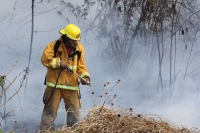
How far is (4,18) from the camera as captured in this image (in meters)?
9.19

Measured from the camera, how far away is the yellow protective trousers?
18.9ft

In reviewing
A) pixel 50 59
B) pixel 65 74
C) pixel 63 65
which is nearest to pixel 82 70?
pixel 65 74

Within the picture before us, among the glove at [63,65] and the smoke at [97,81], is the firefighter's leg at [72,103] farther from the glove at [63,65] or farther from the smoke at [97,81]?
the smoke at [97,81]

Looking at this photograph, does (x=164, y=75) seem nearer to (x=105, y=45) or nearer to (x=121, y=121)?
(x=105, y=45)

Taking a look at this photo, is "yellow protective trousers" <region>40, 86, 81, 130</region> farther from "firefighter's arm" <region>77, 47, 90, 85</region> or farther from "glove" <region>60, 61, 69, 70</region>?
"glove" <region>60, 61, 69, 70</region>

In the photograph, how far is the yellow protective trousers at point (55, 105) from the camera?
18.9 feet

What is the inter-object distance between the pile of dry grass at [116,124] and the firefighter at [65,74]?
863 mm

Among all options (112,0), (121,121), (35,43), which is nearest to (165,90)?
(112,0)

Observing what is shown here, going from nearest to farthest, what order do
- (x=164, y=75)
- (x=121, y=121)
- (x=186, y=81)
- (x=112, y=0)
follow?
1. (x=121, y=121)
2. (x=112, y=0)
3. (x=186, y=81)
4. (x=164, y=75)

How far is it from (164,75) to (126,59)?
6.37ft

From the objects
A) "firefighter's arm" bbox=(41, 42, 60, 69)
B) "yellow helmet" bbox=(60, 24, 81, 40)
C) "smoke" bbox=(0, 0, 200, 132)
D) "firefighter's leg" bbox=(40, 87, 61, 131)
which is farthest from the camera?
"smoke" bbox=(0, 0, 200, 132)

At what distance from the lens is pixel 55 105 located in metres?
5.82

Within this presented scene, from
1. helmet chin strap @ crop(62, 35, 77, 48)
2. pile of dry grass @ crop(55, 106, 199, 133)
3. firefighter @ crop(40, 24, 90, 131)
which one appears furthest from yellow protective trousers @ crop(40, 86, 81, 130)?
pile of dry grass @ crop(55, 106, 199, 133)

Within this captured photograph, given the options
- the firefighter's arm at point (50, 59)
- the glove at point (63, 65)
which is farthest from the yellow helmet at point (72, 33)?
the glove at point (63, 65)
